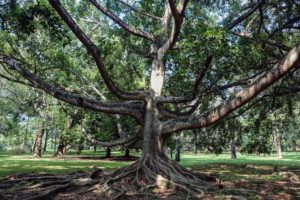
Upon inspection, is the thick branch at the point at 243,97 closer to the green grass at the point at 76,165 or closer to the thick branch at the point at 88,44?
the thick branch at the point at 88,44

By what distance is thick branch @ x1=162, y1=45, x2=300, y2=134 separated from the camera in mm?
7281

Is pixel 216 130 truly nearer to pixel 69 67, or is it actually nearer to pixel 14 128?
pixel 69 67

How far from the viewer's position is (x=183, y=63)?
1080cm

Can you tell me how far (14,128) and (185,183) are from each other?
4588 centimetres

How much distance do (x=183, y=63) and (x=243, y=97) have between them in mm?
2405

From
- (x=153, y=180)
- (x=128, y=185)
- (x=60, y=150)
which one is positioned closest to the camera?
(x=128, y=185)

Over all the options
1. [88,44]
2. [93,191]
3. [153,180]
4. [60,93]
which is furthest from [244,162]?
[88,44]

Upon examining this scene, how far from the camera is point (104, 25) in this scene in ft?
55.0

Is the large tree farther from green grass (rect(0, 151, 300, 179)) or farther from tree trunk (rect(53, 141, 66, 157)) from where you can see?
tree trunk (rect(53, 141, 66, 157))

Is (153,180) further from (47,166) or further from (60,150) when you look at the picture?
(60,150)

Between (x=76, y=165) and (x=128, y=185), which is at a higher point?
(x=76, y=165)

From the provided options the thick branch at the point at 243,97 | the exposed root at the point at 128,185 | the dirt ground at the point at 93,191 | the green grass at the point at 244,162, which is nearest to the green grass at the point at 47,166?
the dirt ground at the point at 93,191

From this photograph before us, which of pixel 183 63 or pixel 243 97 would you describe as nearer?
pixel 243 97

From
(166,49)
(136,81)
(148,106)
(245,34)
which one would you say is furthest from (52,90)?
(136,81)
